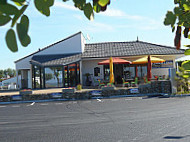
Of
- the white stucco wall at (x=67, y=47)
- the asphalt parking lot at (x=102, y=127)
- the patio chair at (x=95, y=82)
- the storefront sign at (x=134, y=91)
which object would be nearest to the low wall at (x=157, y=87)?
the storefront sign at (x=134, y=91)

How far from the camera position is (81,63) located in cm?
2298

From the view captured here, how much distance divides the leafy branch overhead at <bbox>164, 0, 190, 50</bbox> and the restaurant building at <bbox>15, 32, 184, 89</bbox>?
63.1 feet

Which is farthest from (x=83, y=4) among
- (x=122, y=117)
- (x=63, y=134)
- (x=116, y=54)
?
(x=116, y=54)

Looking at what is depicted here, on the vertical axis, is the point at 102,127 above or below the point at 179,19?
below

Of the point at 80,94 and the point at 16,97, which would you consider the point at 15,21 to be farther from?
the point at 16,97

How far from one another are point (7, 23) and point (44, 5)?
27 cm

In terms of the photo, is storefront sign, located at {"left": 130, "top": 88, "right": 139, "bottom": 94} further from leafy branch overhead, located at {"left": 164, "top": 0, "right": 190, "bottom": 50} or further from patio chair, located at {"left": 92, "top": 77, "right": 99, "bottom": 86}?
leafy branch overhead, located at {"left": 164, "top": 0, "right": 190, "bottom": 50}

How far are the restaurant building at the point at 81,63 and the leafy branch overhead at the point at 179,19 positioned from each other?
1923cm

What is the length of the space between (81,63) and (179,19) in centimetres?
2168

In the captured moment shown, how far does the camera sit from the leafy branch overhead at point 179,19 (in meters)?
1.25

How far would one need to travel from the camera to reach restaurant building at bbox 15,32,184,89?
21312mm

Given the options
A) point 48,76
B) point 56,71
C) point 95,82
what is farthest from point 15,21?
A: point 48,76

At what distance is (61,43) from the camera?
79.0ft

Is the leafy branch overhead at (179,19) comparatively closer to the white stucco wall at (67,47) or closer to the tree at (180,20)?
the tree at (180,20)
